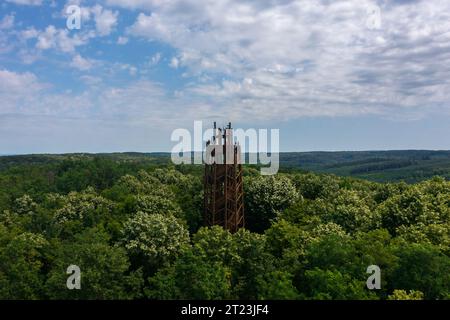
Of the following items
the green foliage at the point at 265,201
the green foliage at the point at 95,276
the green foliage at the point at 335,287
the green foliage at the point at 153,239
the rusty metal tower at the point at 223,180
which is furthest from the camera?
the green foliage at the point at 265,201

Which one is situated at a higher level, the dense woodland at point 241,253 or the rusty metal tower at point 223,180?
the rusty metal tower at point 223,180

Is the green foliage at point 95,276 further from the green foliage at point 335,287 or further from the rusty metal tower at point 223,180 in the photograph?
the rusty metal tower at point 223,180

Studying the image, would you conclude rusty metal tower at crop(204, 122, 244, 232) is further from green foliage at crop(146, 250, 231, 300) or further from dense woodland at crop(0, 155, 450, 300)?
green foliage at crop(146, 250, 231, 300)

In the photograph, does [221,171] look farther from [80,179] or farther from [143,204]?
[80,179]

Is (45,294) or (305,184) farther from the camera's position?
(305,184)

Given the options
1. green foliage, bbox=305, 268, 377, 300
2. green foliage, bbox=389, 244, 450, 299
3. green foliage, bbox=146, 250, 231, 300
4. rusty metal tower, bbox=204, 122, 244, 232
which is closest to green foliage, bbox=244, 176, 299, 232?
rusty metal tower, bbox=204, 122, 244, 232

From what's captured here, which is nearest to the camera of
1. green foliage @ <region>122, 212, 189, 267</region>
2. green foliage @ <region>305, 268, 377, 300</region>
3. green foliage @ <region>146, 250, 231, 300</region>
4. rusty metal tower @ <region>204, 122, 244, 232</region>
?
green foliage @ <region>305, 268, 377, 300</region>

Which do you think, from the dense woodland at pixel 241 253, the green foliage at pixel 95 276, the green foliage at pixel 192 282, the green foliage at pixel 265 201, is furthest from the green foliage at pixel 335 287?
the green foliage at pixel 265 201
